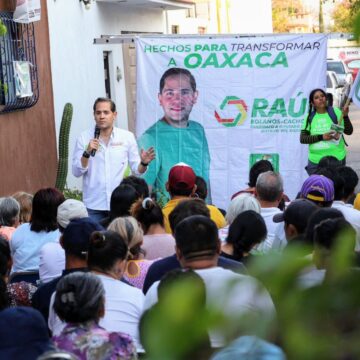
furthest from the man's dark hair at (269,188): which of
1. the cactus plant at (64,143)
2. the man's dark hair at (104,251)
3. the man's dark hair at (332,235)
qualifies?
the cactus plant at (64,143)

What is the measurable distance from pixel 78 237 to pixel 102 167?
3972 mm

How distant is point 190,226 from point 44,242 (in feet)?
7.38

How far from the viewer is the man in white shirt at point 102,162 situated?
9.24 metres

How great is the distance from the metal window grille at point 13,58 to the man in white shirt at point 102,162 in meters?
2.37

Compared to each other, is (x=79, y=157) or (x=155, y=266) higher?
(x=79, y=157)

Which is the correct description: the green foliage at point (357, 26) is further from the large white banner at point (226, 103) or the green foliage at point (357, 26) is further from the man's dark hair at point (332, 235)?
the large white banner at point (226, 103)

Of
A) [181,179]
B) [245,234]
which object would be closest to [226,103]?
[181,179]

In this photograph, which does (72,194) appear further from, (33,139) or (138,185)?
(138,185)

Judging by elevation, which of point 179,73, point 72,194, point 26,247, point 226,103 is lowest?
point 72,194

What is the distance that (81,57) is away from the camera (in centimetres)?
1530

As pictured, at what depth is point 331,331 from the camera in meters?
1.19

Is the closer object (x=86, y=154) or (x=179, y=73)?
(x=86, y=154)

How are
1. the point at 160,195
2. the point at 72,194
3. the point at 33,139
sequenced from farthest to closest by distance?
1. the point at 33,139
2. the point at 72,194
3. the point at 160,195

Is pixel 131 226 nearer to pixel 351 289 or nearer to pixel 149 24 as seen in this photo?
pixel 351 289
